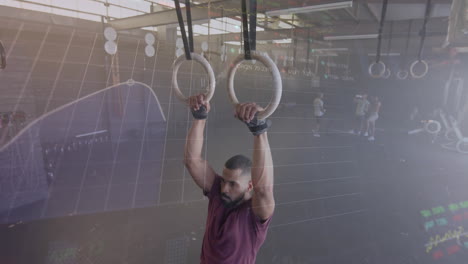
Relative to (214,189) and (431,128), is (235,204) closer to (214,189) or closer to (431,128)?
(214,189)

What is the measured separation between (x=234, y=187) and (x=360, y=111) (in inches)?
70.4

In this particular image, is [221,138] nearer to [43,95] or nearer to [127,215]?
[127,215]

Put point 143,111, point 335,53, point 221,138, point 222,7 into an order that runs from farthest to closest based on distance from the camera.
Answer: point 221,138
point 143,111
point 335,53
point 222,7

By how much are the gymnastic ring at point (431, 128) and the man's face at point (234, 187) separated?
6.20ft

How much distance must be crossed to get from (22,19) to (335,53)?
2.46 m

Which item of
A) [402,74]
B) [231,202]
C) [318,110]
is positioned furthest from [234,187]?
[318,110]

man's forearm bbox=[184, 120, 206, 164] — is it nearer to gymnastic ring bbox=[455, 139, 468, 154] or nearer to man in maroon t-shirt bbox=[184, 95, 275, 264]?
man in maroon t-shirt bbox=[184, 95, 275, 264]

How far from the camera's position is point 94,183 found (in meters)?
2.08

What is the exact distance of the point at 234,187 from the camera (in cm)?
83

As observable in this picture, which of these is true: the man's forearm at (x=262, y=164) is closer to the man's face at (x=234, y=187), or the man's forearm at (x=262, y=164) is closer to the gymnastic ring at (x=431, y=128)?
the man's face at (x=234, y=187)

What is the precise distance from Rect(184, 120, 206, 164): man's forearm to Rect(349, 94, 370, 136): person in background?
1.77 metres

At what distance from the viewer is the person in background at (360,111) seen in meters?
2.05

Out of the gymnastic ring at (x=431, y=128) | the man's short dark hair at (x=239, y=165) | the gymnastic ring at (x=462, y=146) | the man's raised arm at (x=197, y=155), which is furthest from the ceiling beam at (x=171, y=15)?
the gymnastic ring at (x=462, y=146)

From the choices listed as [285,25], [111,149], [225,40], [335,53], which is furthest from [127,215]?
[335,53]
